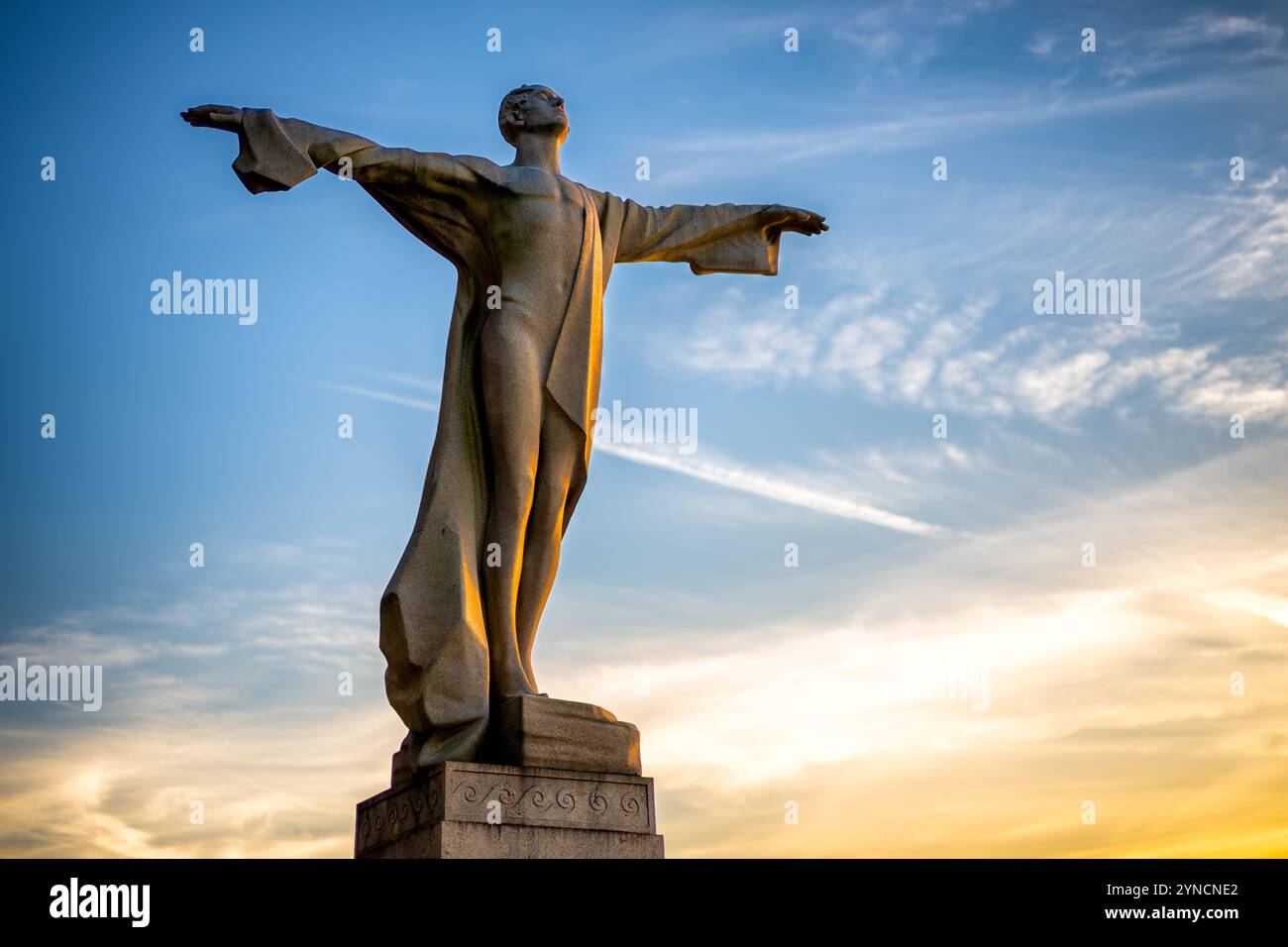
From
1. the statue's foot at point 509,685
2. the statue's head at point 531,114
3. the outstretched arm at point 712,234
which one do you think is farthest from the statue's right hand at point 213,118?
the statue's foot at point 509,685

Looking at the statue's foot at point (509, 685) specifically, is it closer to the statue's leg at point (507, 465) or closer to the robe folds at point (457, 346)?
the statue's leg at point (507, 465)

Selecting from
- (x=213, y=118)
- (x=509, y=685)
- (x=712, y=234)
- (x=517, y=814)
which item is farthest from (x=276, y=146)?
(x=517, y=814)

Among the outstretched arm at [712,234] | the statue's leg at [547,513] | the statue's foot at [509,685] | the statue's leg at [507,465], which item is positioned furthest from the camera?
the outstretched arm at [712,234]

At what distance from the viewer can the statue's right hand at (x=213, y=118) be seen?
9914mm

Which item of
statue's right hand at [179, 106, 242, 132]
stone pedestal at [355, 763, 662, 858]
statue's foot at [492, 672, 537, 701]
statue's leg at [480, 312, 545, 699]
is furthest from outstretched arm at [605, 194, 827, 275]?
stone pedestal at [355, 763, 662, 858]

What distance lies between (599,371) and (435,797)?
3375mm

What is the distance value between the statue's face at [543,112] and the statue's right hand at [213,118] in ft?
6.97

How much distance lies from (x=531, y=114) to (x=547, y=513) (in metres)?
2.99

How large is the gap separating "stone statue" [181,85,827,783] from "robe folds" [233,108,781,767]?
0.01 meters

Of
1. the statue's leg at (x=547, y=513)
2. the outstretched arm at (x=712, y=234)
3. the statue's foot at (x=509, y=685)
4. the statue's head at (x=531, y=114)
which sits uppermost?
the statue's head at (x=531, y=114)

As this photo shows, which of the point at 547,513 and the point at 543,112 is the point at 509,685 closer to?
the point at 547,513

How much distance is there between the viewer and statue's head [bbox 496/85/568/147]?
10945mm

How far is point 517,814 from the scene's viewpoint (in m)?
9.11
